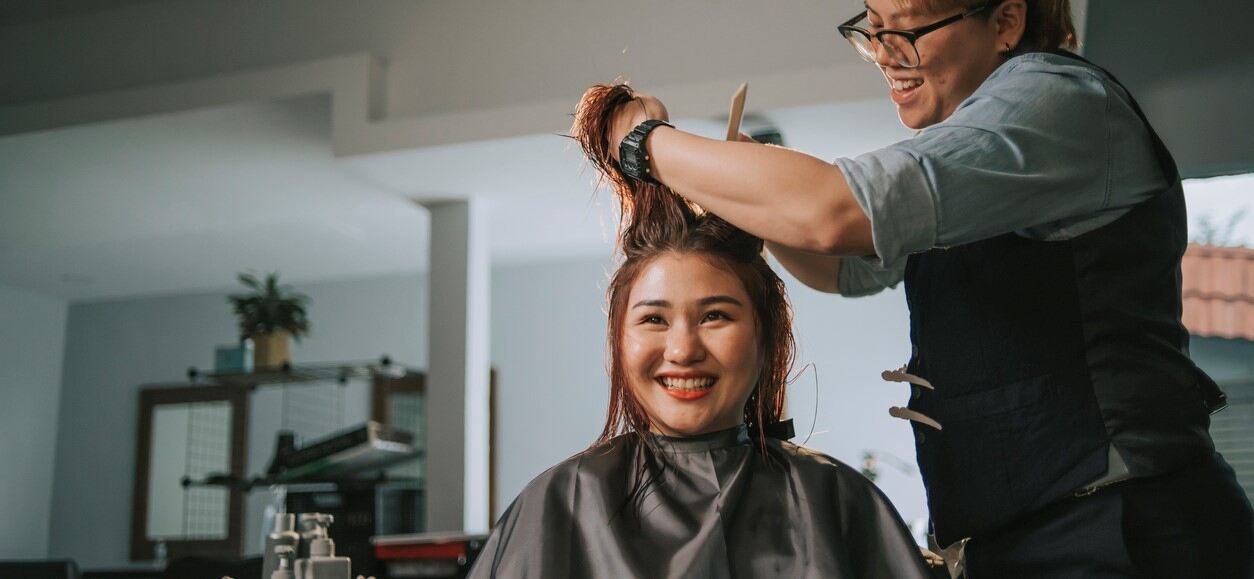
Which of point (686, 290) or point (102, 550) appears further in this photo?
point (102, 550)

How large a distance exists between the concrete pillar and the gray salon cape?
3.55 meters

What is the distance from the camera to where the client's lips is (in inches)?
54.0

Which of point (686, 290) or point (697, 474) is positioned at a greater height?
point (686, 290)

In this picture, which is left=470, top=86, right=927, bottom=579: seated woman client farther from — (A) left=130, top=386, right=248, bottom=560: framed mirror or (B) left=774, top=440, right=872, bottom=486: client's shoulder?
(A) left=130, top=386, right=248, bottom=560: framed mirror

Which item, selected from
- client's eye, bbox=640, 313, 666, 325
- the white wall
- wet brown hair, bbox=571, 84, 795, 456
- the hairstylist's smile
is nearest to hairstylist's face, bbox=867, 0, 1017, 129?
the hairstylist's smile

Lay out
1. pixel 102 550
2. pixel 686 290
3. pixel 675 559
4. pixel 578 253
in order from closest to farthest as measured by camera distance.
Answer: pixel 675 559, pixel 686 290, pixel 578 253, pixel 102 550

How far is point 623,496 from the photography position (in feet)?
4.44

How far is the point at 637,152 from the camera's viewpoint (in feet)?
3.87

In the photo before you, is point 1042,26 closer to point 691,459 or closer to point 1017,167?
point 1017,167

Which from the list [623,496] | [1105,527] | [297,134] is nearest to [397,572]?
[297,134]

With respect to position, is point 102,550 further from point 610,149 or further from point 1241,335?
point 610,149

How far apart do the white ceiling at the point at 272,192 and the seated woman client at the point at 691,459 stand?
2.19 m

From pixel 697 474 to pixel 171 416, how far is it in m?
8.21

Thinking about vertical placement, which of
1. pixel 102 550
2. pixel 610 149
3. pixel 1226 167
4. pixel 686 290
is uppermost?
pixel 1226 167
